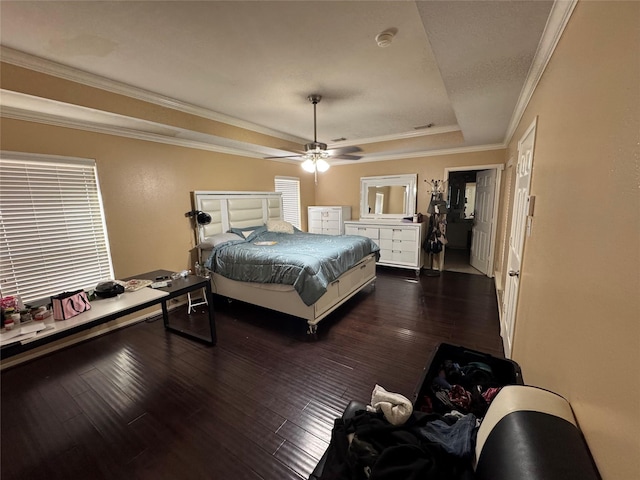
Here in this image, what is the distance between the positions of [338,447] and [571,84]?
1.90 meters

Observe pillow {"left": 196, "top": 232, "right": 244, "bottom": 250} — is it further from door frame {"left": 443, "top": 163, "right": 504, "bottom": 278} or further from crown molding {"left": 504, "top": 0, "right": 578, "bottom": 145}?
door frame {"left": 443, "top": 163, "right": 504, "bottom": 278}

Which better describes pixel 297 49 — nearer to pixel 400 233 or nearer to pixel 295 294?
pixel 295 294

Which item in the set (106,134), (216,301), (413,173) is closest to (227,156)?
(106,134)

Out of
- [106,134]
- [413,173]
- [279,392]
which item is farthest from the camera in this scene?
[413,173]

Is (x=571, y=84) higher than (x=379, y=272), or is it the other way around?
(x=571, y=84)

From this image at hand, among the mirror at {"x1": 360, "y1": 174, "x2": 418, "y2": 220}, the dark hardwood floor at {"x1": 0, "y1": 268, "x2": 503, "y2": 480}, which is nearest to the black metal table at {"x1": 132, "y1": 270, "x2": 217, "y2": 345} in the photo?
the dark hardwood floor at {"x1": 0, "y1": 268, "x2": 503, "y2": 480}

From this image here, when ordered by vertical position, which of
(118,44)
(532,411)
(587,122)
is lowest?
(532,411)

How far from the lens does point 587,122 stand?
985 millimetres

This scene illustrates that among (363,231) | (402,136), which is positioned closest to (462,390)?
(363,231)

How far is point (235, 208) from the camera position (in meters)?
4.45

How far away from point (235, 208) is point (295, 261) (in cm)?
208

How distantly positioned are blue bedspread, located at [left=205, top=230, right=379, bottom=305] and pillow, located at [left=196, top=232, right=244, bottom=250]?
0.29ft

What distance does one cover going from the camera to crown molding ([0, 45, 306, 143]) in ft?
6.51

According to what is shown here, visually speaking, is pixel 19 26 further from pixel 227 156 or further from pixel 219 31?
pixel 227 156
